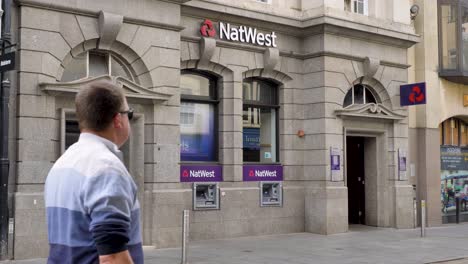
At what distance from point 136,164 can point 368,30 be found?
8.57 meters

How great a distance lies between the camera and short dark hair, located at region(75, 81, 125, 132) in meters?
2.79

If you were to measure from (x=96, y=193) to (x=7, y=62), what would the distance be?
922 centimetres

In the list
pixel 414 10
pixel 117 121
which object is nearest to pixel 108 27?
pixel 117 121

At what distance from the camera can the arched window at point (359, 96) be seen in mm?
18953

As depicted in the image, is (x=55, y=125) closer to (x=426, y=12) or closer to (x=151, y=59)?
(x=151, y=59)

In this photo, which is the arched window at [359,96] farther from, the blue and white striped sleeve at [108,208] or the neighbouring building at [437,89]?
the blue and white striped sleeve at [108,208]

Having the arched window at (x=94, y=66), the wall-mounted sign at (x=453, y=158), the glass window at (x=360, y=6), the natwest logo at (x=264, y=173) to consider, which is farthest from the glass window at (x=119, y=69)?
the wall-mounted sign at (x=453, y=158)

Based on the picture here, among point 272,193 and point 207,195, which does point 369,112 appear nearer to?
point 272,193

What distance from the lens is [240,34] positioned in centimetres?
1659

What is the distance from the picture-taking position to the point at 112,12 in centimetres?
1334

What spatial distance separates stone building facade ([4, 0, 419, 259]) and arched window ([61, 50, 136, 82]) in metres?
Answer: 0.02

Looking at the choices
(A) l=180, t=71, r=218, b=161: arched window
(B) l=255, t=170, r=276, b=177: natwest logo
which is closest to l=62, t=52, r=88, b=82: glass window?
(A) l=180, t=71, r=218, b=161: arched window

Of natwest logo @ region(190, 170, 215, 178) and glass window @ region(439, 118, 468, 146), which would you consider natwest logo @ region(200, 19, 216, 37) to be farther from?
glass window @ region(439, 118, 468, 146)

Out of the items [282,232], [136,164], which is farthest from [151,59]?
[282,232]
